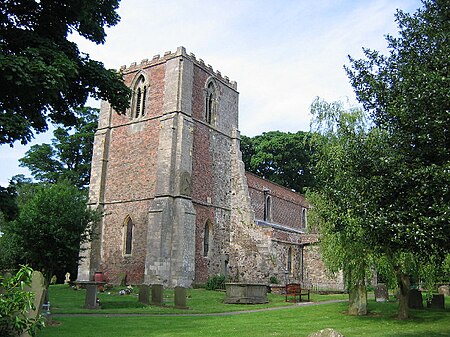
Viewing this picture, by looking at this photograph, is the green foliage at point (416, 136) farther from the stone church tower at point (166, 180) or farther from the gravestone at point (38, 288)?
the stone church tower at point (166, 180)

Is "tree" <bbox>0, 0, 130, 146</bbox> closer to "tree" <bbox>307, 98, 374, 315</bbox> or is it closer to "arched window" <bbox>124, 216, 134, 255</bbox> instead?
"tree" <bbox>307, 98, 374, 315</bbox>

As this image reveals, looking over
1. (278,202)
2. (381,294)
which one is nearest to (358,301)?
(381,294)

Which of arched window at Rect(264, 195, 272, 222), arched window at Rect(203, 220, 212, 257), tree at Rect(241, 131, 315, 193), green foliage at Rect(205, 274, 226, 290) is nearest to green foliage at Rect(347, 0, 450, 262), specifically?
green foliage at Rect(205, 274, 226, 290)

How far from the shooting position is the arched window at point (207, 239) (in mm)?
30766

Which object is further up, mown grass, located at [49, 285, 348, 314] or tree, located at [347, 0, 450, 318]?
tree, located at [347, 0, 450, 318]

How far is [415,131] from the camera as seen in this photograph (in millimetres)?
9820

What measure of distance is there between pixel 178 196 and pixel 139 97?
8641mm

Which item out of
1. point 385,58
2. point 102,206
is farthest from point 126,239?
point 385,58

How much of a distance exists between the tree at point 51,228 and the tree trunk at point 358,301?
449 inches

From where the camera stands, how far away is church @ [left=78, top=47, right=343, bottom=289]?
28.0m

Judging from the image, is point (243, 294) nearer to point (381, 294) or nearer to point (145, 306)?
point (145, 306)

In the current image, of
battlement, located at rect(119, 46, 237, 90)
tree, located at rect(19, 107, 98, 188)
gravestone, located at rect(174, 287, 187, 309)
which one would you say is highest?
battlement, located at rect(119, 46, 237, 90)

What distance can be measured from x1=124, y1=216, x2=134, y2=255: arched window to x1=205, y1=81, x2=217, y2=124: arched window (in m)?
8.91

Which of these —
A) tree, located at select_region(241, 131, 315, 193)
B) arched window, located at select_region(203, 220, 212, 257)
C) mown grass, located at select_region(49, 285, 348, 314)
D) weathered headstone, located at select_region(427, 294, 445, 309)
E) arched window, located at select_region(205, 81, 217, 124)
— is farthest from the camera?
tree, located at select_region(241, 131, 315, 193)
